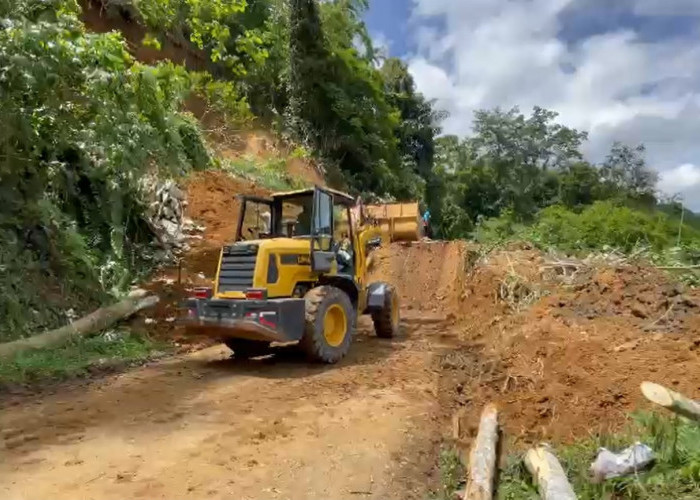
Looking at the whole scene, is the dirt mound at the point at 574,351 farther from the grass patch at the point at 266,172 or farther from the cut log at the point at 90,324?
the grass patch at the point at 266,172

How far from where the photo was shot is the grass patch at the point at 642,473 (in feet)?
13.2

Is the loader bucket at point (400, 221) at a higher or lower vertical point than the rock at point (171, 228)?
higher

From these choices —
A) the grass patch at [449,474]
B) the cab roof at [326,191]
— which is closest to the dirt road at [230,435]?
the grass patch at [449,474]

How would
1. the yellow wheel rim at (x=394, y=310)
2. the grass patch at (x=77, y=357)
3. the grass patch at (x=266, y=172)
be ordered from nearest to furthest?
the grass patch at (x=77, y=357) < the yellow wheel rim at (x=394, y=310) < the grass patch at (x=266, y=172)

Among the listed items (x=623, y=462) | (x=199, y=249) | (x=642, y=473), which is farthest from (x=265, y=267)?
(x=199, y=249)

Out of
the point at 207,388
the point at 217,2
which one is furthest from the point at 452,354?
the point at 217,2

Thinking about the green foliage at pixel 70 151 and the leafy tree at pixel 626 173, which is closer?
the green foliage at pixel 70 151

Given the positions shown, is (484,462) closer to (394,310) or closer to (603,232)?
(394,310)

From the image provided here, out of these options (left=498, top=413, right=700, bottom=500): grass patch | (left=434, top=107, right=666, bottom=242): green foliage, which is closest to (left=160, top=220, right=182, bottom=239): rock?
(left=498, top=413, right=700, bottom=500): grass patch

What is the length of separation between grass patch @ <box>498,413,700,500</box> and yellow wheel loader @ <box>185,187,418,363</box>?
11.5 ft

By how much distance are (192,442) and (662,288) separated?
6839 millimetres

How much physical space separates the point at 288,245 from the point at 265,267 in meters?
0.49

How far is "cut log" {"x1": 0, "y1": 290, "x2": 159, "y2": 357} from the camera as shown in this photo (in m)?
8.52

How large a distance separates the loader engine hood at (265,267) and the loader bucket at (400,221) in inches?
402
